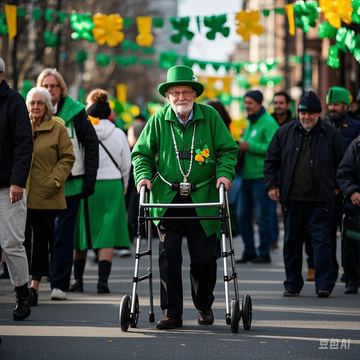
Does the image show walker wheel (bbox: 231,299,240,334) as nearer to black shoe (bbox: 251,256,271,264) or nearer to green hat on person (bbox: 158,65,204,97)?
green hat on person (bbox: 158,65,204,97)

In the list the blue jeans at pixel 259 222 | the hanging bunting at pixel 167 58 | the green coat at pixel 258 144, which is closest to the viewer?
the green coat at pixel 258 144

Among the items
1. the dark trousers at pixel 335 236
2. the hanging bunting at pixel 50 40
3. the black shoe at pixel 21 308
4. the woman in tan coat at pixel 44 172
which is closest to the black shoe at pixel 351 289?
the dark trousers at pixel 335 236

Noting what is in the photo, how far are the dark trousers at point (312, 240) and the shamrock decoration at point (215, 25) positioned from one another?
836 cm

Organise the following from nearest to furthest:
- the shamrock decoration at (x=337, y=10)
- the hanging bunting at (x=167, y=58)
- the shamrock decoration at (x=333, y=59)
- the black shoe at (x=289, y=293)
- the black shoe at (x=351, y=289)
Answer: the black shoe at (x=289, y=293) < the black shoe at (x=351, y=289) < the shamrock decoration at (x=337, y=10) < the shamrock decoration at (x=333, y=59) < the hanging bunting at (x=167, y=58)

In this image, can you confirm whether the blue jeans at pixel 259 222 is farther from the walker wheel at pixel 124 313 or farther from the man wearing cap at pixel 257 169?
the walker wheel at pixel 124 313

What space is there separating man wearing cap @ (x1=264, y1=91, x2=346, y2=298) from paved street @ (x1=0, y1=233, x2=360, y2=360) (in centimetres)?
31

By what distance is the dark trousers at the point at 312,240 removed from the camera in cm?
990

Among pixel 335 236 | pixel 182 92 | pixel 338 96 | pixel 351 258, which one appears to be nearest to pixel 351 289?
pixel 351 258

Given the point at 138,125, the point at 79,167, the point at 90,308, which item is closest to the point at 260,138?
the point at 138,125

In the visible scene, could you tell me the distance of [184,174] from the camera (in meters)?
7.64

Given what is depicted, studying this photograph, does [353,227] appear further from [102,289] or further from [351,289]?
[102,289]

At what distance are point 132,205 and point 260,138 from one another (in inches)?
120

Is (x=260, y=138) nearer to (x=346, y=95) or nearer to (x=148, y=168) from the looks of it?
(x=346, y=95)

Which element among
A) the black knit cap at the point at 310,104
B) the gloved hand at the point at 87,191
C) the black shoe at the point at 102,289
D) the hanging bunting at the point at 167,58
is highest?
the hanging bunting at the point at 167,58
